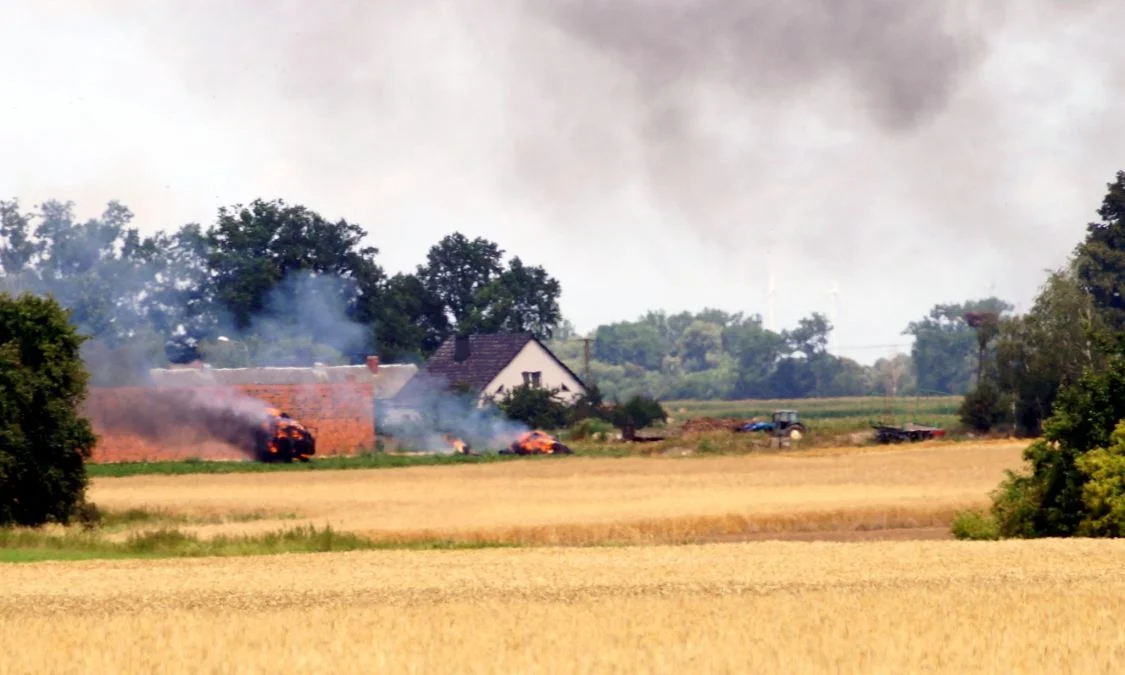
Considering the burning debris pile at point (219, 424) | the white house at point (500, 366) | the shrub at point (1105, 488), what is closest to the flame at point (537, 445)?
the burning debris pile at point (219, 424)

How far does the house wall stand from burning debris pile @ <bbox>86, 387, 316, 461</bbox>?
128 feet

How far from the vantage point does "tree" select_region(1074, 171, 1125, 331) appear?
420ft

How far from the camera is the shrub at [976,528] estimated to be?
147 ft

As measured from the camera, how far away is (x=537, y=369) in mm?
142875

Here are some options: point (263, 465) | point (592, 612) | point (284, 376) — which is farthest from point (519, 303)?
point (592, 612)

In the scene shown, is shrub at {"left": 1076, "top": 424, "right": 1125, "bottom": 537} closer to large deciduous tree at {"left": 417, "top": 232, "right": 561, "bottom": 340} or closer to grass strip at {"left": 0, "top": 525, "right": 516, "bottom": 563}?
grass strip at {"left": 0, "top": 525, "right": 516, "bottom": 563}

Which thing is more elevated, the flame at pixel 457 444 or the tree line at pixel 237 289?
the tree line at pixel 237 289

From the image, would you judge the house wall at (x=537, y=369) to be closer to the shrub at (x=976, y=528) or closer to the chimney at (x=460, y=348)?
the chimney at (x=460, y=348)

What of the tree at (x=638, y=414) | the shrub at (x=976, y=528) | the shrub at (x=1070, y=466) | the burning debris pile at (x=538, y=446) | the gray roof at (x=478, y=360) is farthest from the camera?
the gray roof at (x=478, y=360)

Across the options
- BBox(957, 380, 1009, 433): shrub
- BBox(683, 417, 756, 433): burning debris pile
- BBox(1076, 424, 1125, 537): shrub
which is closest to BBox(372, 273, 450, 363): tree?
BBox(683, 417, 756, 433): burning debris pile

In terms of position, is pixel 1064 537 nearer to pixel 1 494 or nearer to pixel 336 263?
pixel 1 494

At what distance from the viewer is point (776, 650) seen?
75.5ft

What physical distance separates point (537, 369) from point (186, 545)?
97657 mm

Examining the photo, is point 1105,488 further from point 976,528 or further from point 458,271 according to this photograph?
point 458,271
